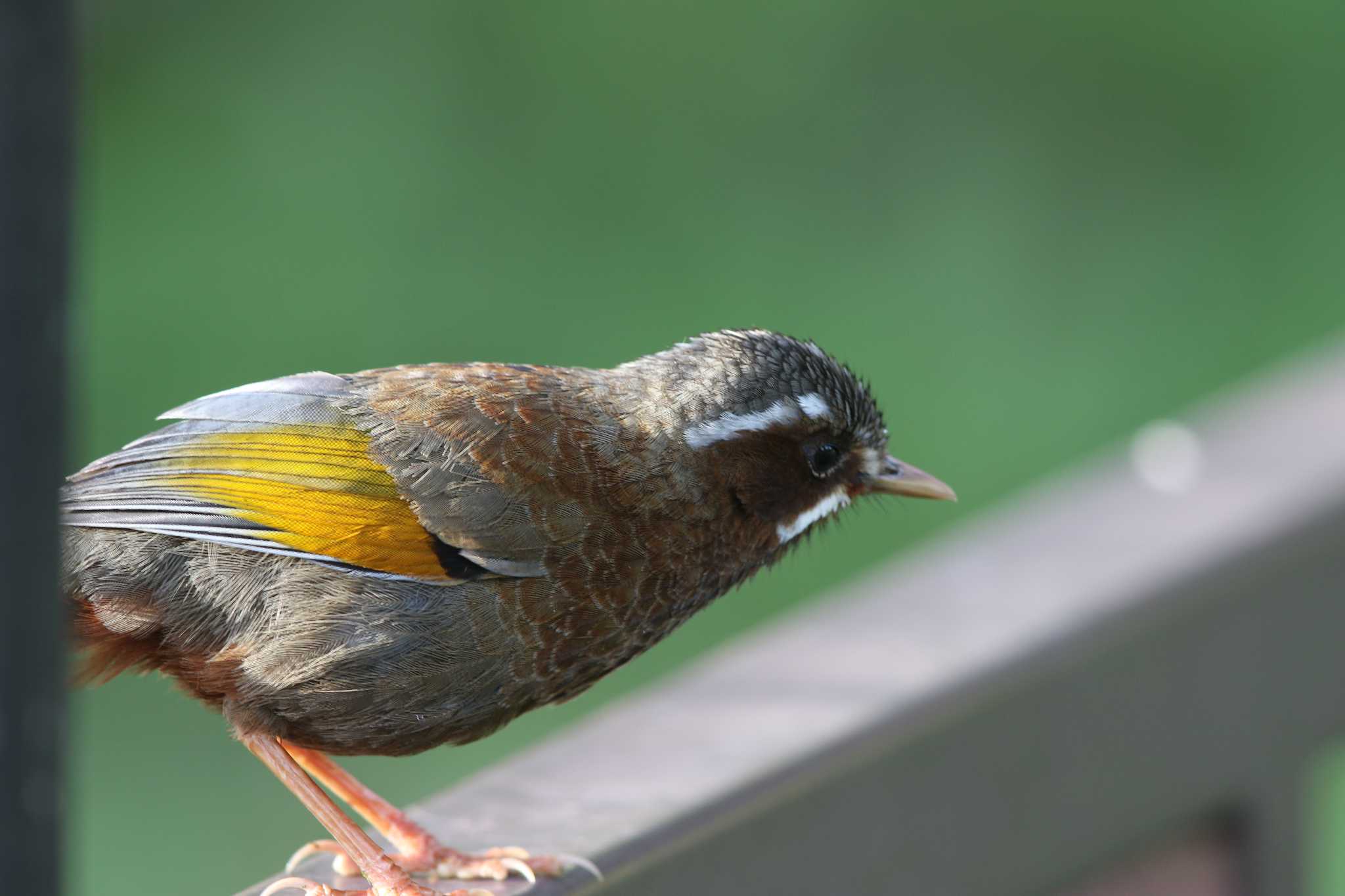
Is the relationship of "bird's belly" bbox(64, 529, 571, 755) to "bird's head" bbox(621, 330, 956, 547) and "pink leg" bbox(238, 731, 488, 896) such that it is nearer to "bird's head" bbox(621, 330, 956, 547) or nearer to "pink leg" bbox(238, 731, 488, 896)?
"pink leg" bbox(238, 731, 488, 896)

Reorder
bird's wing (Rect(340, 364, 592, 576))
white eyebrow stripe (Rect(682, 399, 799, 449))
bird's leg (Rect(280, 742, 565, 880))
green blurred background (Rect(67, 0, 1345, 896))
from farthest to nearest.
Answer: green blurred background (Rect(67, 0, 1345, 896)), white eyebrow stripe (Rect(682, 399, 799, 449)), bird's wing (Rect(340, 364, 592, 576)), bird's leg (Rect(280, 742, 565, 880))

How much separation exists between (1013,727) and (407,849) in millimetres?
1091

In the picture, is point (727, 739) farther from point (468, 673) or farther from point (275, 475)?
point (275, 475)

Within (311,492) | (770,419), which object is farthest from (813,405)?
(311,492)

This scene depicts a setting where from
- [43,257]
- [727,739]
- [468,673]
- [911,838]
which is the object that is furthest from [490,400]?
[43,257]

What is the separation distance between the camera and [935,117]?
8.84 meters

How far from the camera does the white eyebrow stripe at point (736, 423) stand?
118 inches

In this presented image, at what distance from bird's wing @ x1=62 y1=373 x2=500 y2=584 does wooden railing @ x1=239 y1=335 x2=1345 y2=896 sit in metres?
0.49

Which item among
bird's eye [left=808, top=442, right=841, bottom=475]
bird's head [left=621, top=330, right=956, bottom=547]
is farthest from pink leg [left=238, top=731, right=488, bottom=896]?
bird's eye [left=808, top=442, right=841, bottom=475]

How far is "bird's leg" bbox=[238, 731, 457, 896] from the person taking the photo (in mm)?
2750

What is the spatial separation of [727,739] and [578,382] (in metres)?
0.66

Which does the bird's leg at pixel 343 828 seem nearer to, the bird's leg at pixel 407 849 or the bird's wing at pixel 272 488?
the bird's leg at pixel 407 849

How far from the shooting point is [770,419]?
3018mm

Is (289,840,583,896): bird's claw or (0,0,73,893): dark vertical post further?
(289,840,583,896): bird's claw
